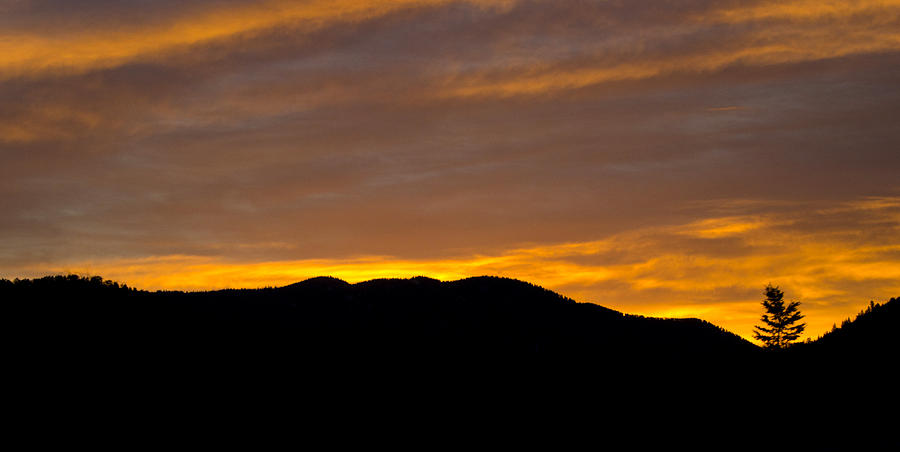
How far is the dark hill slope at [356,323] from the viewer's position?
51.0 meters

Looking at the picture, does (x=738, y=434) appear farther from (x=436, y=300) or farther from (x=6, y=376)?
(x=6, y=376)

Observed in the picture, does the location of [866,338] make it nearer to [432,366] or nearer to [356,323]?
[432,366]

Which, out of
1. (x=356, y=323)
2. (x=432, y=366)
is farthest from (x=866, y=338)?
(x=356, y=323)

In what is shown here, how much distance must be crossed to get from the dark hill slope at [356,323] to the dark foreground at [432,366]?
0.17 meters

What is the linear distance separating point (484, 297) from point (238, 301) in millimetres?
19823


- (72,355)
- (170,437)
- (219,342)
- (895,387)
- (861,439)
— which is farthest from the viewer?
(219,342)

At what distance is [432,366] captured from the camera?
55.4 m

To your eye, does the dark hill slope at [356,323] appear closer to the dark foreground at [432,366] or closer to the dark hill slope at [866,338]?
the dark foreground at [432,366]

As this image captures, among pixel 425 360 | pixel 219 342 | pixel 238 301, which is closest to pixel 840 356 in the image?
pixel 425 360

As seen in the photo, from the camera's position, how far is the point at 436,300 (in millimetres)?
64312

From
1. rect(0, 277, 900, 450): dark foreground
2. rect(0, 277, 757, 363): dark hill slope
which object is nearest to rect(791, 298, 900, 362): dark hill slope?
rect(0, 277, 900, 450): dark foreground

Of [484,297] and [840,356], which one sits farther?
[484,297]

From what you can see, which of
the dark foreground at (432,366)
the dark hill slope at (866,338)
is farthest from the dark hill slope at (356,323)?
the dark hill slope at (866,338)

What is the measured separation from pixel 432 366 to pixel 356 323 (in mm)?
7420
